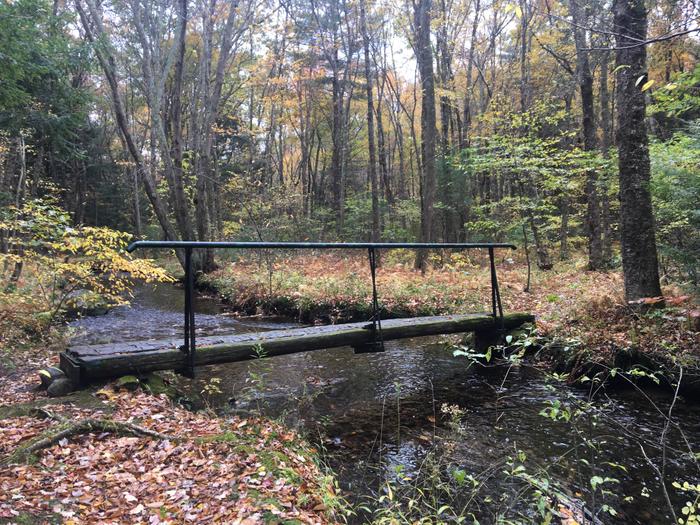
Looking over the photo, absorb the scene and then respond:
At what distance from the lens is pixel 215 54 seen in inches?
1003

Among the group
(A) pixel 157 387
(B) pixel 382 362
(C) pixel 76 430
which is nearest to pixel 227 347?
(A) pixel 157 387

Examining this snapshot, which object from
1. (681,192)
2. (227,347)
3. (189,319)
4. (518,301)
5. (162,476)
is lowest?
(162,476)

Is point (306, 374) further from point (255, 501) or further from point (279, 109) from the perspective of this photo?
point (279, 109)

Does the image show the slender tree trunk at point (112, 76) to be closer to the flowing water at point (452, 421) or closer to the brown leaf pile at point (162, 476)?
the flowing water at point (452, 421)

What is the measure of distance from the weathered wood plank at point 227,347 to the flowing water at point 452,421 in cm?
49

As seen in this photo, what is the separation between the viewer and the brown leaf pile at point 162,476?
252 centimetres


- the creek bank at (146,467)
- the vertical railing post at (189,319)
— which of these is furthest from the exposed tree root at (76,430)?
the vertical railing post at (189,319)

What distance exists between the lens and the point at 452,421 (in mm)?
4617

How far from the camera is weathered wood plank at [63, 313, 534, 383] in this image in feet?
14.6

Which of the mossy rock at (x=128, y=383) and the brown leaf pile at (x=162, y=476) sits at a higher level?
the mossy rock at (x=128, y=383)

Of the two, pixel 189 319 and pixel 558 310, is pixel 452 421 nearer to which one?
pixel 189 319

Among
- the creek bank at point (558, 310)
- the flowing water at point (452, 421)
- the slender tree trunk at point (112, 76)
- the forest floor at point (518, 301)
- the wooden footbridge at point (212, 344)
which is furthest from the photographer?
the slender tree trunk at point (112, 76)

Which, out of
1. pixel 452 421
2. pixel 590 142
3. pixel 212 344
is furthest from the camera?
pixel 590 142

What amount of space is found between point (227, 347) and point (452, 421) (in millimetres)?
2684
